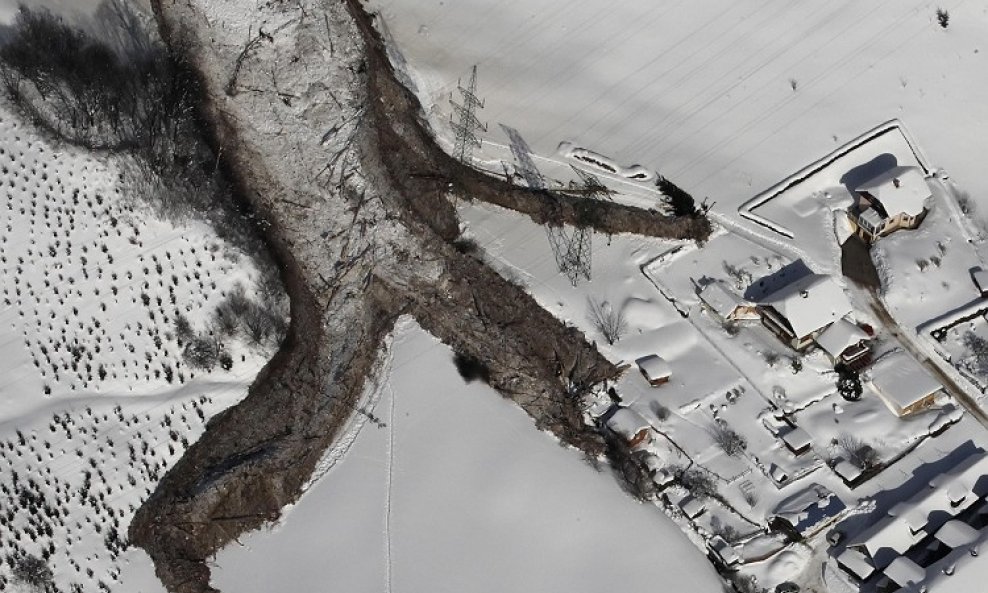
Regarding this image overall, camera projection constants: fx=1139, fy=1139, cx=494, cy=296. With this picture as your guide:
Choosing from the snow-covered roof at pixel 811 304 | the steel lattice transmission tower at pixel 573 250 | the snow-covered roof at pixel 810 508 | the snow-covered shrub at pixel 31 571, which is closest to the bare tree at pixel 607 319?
the steel lattice transmission tower at pixel 573 250

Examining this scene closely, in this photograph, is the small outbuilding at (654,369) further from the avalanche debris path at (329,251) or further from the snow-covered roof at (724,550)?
the snow-covered roof at (724,550)

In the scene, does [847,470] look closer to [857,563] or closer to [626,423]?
[857,563]

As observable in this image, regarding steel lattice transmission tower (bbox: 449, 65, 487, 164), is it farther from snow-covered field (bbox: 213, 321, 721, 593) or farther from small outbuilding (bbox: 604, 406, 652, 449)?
small outbuilding (bbox: 604, 406, 652, 449)

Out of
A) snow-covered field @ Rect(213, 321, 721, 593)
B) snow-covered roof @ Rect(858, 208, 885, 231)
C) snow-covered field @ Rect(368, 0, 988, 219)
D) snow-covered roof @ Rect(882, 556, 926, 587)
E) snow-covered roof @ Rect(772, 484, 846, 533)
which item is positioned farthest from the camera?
snow-covered field @ Rect(368, 0, 988, 219)

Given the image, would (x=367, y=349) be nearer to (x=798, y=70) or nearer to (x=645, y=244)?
(x=645, y=244)

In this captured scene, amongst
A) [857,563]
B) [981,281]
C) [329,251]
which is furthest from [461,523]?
[981,281]

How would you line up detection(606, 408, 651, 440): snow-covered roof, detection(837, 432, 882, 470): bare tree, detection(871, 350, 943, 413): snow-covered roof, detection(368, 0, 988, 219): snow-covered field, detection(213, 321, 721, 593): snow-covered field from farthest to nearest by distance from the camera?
detection(368, 0, 988, 219): snow-covered field
detection(871, 350, 943, 413): snow-covered roof
detection(606, 408, 651, 440): snow-covered roof
detection(837, 432, 882, 470): bare tree
detection(213, 321, 721, 593): snow-covered field

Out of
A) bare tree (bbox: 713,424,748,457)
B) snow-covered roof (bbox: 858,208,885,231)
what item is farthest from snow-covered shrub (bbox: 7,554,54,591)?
snow-covered roof (bbox: 858,208,885,231)
